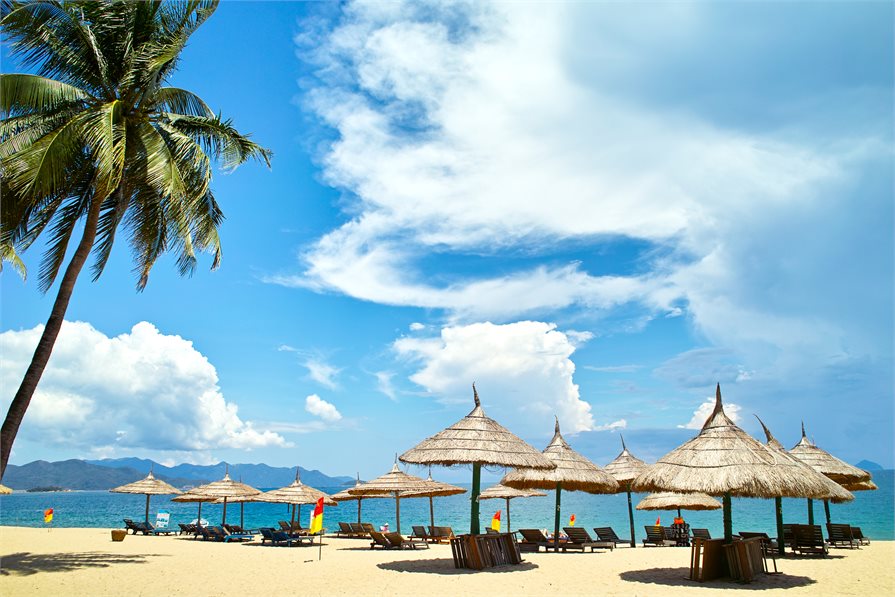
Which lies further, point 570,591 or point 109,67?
point 109,67

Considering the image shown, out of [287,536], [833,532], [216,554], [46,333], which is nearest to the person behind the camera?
[46,333]

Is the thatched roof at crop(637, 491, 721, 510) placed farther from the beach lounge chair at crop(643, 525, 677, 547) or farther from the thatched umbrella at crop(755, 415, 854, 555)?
the thatched umbrella at crop(755, 415, 854, 555)

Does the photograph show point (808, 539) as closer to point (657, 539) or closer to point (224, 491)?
point (657, 539)

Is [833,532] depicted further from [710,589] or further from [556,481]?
[710,589]

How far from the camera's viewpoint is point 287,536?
20.3 meters

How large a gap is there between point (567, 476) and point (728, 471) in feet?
19.6

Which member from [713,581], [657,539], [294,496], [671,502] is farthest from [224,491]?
[713,581]

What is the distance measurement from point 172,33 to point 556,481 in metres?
12.8

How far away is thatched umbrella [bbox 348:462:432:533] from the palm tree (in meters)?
10.4

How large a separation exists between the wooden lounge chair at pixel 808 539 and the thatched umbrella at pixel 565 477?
415 centimetres

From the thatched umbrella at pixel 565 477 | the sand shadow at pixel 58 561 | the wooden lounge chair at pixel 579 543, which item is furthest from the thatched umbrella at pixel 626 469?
the sand shadow at pixel 58 561

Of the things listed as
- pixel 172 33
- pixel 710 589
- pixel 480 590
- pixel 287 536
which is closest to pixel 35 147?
pixel 172 33

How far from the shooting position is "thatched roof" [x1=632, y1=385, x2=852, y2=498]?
394 inches

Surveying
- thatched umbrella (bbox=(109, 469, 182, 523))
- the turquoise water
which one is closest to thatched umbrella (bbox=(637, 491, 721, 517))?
the turquoise water
